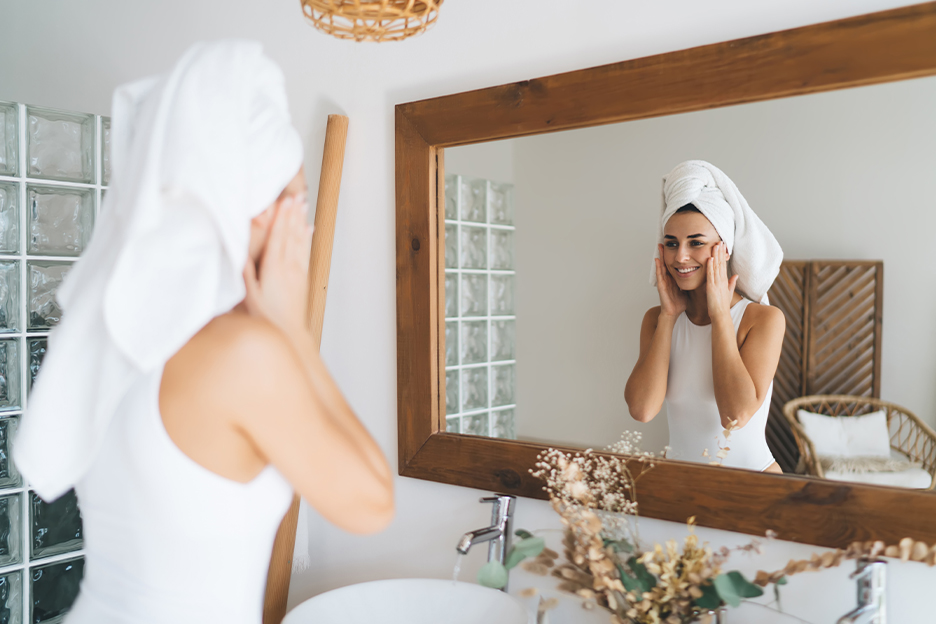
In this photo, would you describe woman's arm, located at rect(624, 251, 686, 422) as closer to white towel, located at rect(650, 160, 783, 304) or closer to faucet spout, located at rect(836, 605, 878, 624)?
white towel, located at rect(650, 160, 783, 304)

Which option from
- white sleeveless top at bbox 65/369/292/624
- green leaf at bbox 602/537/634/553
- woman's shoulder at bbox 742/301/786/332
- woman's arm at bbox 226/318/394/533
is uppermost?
woman's shoulder at bbox 742/301/786/332

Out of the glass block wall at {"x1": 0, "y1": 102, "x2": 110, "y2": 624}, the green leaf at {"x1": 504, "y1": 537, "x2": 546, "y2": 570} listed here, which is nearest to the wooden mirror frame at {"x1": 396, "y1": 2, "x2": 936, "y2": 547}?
the green leaf at {"x1": 504, "y1": 537, "x2": 546, "y2": 570}

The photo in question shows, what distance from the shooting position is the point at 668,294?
105 centimetres

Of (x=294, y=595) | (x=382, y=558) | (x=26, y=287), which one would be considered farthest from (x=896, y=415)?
(x=26, y=287)

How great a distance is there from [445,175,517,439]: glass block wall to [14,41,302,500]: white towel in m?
0.55

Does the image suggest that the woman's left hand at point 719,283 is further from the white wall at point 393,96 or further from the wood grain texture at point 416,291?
the wood grain texture at point 416,291

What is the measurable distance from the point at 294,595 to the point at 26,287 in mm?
887

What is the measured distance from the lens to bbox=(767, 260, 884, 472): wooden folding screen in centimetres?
90

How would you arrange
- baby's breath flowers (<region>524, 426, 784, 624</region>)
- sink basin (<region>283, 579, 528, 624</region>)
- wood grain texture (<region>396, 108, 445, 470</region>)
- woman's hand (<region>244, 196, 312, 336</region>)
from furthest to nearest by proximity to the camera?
wood grain texture (<region>396, 108, 445, 470</region>) → sink basin (<region>283, 579, 528, 624</region>) → baby's breath flowers (<region>524, 426, 784, 624</region>) → woman's hand (<region>244, 196, 312, 336</region>)

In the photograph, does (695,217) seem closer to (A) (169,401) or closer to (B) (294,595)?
(A) (169,401)

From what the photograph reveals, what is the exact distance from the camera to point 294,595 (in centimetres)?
151

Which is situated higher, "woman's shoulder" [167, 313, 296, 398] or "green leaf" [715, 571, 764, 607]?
"woman's shoulder" [167, 313, 296, 398]

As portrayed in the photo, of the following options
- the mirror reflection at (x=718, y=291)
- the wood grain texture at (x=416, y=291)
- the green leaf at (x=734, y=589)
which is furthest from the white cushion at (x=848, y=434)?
the wood grain texture at (x=416, y=291)

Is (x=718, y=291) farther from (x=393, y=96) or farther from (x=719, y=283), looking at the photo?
(x=393, y=96)
